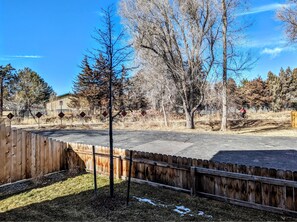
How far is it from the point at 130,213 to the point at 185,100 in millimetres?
11776

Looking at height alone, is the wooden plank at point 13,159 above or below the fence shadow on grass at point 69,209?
above

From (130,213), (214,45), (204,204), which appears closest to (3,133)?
(130,213)

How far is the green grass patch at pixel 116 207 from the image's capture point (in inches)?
Result: 132

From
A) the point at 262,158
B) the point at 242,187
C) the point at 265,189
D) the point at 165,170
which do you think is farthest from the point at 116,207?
the point at 262,158

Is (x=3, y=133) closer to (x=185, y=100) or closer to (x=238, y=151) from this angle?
(x=238, y=151)

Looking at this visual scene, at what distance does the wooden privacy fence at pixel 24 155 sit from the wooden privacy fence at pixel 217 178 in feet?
4.74

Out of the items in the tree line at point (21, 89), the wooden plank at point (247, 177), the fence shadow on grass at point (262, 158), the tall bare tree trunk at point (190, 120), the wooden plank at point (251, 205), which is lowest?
the wooden plank at point (251, 205)

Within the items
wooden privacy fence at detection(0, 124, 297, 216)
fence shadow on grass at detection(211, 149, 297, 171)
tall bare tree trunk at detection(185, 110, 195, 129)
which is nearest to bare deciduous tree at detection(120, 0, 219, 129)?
tall bare tree trunk at detection(185, 110, 195, 129)

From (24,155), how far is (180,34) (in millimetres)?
12109

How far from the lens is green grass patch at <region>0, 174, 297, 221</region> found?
3.35 m

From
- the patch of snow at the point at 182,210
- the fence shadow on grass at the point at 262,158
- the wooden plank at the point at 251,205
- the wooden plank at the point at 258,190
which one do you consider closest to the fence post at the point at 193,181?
the wooden plank at the point at 251,205

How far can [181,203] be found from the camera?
389 cm

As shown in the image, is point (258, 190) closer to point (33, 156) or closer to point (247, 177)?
point (247, 177)

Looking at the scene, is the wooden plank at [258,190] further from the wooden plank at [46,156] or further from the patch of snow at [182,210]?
the wooden plank at [46,156]
